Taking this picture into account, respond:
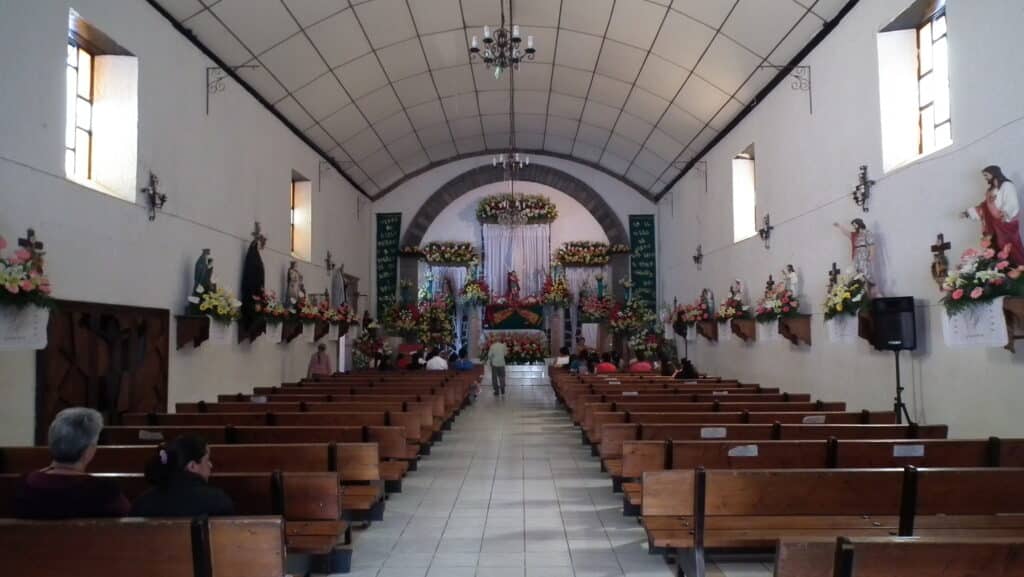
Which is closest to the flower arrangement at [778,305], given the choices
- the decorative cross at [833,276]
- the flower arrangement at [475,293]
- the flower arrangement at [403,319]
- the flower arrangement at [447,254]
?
the decorative cross at [833,276]

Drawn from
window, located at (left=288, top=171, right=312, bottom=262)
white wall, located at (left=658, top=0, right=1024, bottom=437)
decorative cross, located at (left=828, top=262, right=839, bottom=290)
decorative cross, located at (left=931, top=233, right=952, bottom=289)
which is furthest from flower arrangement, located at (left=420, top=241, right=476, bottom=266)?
decorative cross, located at (left=931, top=233, right=952, bottom=289)

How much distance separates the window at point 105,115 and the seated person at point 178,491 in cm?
632

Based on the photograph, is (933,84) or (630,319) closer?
(933,84)

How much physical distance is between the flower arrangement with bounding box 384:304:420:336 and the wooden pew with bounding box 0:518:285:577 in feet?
59.0

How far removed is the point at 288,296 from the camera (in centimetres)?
1321

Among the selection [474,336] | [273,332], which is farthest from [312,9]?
[474,336]

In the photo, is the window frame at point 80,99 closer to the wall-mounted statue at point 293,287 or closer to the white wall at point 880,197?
the wall-mounted statue at point 293,287

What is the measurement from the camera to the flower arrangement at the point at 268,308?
11234 mm

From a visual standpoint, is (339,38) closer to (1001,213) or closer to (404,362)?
(404,362)

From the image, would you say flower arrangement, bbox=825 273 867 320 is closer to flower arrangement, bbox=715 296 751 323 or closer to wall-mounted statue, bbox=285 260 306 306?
flower arrangement, bbox=715 296 751 323

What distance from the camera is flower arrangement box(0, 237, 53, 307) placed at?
18.0 ft

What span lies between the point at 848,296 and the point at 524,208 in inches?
563

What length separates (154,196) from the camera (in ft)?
29.3

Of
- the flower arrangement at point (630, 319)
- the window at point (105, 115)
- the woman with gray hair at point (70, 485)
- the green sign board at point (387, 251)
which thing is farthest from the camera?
the green sign board at point (387, 251)
